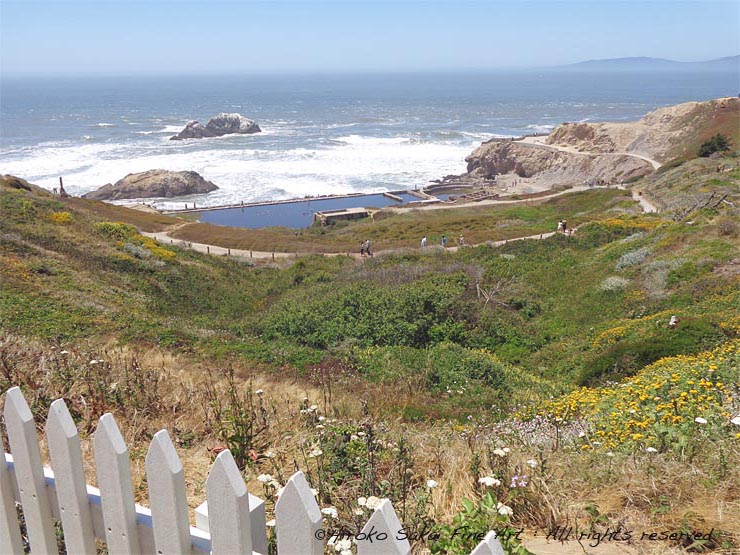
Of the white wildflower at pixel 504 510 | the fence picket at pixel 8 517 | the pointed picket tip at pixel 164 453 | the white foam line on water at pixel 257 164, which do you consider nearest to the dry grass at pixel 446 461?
the white wildflower at pixel 504 510

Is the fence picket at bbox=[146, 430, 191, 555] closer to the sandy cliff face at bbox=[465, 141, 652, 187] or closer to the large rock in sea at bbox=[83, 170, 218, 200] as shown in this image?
the sandy cliff face at bbox=[465, 141, 652, 187]

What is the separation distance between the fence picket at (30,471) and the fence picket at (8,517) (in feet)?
0.38

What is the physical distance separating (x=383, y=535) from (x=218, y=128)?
11426 cm

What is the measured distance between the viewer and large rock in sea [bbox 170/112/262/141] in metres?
106

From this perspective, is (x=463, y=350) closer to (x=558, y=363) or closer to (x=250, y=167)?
(x=558, y=363)

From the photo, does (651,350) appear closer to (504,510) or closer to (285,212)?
(504,510)

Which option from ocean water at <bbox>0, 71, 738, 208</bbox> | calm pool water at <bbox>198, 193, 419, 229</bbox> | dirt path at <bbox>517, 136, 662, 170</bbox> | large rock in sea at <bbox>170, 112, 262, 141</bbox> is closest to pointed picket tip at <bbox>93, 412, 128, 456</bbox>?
calm pool water at <bbox>198, 193, 419, 229</bbox>

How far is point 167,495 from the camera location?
2.09 m

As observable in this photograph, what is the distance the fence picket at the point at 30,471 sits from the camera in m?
2.51

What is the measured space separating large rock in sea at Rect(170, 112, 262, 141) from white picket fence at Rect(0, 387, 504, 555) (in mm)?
109609

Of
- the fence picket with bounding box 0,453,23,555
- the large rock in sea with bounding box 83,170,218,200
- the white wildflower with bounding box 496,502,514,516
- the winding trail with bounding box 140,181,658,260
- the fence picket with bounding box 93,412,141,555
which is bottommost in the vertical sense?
the winding trail with bounding box 140,181,658,260

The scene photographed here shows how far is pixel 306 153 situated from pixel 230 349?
81785 millimetres

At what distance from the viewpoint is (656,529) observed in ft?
10.2

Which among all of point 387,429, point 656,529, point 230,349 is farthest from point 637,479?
point 230,349
